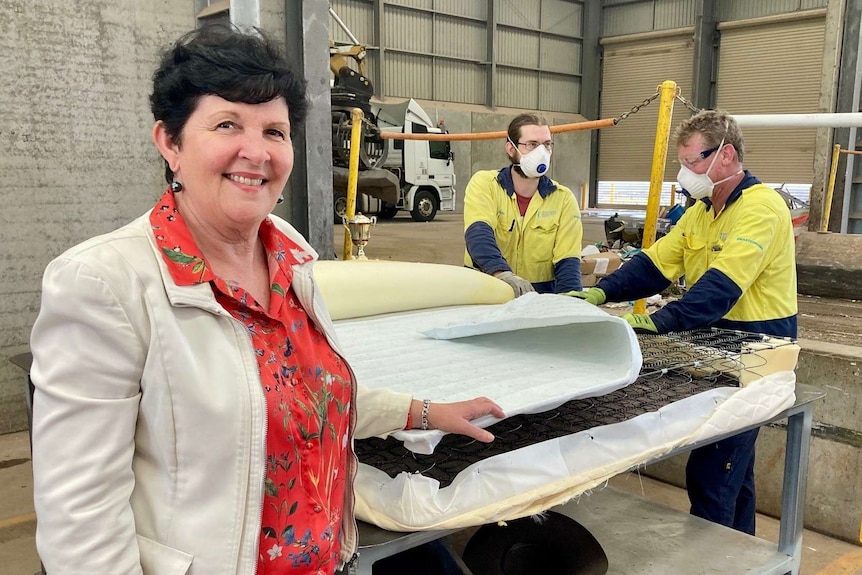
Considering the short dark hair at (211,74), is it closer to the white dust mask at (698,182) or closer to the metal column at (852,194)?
the white dust mask at (698,182)

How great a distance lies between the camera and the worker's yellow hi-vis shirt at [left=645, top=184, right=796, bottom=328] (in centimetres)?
213

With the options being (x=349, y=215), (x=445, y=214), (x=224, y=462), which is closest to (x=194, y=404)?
(x=224, y=462)

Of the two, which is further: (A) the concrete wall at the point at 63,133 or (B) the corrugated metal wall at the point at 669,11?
(B) the corrugated metal wall at the point at 669,11

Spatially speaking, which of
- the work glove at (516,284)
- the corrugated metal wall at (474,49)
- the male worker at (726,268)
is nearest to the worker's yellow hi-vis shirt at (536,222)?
the work glove at (516,284)

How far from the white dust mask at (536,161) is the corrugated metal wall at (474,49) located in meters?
12.1

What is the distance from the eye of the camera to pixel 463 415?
1311 millimetres

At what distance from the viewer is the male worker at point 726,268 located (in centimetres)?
212

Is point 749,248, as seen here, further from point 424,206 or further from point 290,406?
point 424,206

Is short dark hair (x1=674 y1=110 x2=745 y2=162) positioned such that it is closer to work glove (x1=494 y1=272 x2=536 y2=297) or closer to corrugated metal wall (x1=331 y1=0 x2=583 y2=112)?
work glove (x1=494 y1=272 x2=536 y2=297)

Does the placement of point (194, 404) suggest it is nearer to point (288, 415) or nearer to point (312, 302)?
point (288, 415)

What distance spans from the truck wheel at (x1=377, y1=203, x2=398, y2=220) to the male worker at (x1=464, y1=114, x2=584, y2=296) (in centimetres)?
1041

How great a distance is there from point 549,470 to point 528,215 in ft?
5.79

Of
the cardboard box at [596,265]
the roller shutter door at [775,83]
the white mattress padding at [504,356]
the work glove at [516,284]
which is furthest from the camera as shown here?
the roller shutter door at [775,83]

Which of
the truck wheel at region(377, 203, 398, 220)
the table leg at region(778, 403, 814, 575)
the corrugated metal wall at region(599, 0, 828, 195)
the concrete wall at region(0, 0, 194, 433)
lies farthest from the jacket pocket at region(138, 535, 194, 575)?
the corrugated metal wall at region(599, 0, 828, 195)
